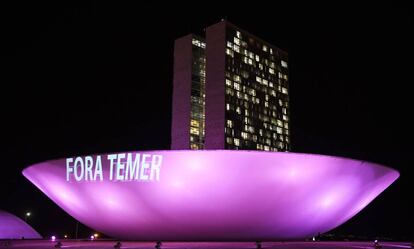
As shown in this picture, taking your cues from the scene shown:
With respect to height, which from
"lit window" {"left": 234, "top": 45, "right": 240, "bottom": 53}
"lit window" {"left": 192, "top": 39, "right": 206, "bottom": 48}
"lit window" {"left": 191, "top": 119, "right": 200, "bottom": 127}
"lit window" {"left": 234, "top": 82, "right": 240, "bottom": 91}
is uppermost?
"lit window" {"left": 192, "top": 39, "right": 206, "bottom": 48}

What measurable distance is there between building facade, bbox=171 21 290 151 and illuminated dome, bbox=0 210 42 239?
37645 millimetres

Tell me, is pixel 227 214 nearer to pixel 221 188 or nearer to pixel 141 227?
pixel 221 188

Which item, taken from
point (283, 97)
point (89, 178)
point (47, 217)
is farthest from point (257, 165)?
point (283, 97)

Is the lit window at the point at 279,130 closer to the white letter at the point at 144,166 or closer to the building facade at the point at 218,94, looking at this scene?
the building facade at the point at 218,94

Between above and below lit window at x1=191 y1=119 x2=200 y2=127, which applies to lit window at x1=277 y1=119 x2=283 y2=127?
above

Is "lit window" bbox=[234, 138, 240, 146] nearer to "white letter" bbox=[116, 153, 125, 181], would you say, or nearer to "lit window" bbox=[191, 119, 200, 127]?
"lit window" bbox=[191, 119, 200, 127]

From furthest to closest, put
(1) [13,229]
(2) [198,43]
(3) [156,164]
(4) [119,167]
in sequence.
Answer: (2) [198,43] < (1) [13,229] < (4) [119,167] < (3) [156,164]

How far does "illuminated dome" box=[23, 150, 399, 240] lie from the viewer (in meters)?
27.0

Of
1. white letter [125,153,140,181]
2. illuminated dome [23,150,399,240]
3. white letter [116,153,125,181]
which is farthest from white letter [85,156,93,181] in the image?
white letter [125,153,140,181]

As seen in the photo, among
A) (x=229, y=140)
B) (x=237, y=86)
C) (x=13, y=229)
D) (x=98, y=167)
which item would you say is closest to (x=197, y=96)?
(x=237, y=86)

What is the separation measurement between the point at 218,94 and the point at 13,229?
4545cm

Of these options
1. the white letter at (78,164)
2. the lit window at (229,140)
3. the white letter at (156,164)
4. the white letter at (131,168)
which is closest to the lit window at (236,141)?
the lit window at (229,140)

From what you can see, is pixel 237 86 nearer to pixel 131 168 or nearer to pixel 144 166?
pixel 131 168

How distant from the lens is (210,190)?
88.8 ft
